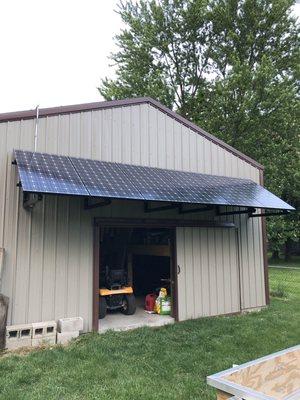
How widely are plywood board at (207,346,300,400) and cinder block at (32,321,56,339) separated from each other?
3.92 m

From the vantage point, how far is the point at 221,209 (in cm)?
846

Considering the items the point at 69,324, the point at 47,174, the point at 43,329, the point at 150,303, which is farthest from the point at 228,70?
the point at 43,329

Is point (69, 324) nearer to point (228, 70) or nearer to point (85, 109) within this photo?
point (85, 109)

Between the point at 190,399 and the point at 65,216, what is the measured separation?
3706mm

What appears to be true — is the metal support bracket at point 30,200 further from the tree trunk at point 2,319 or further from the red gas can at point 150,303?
the red gas can at point 150,303

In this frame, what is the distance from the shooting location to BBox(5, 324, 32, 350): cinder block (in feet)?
17.7

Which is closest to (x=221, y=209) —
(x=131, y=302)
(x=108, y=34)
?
(x=131, y=302)

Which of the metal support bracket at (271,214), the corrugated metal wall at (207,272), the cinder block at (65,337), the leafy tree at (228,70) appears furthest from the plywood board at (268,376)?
the leafy tree at (228,70)

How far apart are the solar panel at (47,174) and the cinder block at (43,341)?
2455mm

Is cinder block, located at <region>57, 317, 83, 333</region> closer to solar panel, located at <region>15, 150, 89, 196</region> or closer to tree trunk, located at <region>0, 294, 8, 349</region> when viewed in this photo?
tree trunk, located at <region>0, 294, 8, 349</region>

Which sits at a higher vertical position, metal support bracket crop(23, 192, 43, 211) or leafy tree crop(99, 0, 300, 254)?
leafy tree crop(99, 0, 300, 254)

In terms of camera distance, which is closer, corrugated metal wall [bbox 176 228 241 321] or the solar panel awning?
the solar panel awning

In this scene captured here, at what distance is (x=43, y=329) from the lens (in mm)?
5703

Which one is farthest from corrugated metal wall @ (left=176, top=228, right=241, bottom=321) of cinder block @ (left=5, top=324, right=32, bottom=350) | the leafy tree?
the leafy tree
